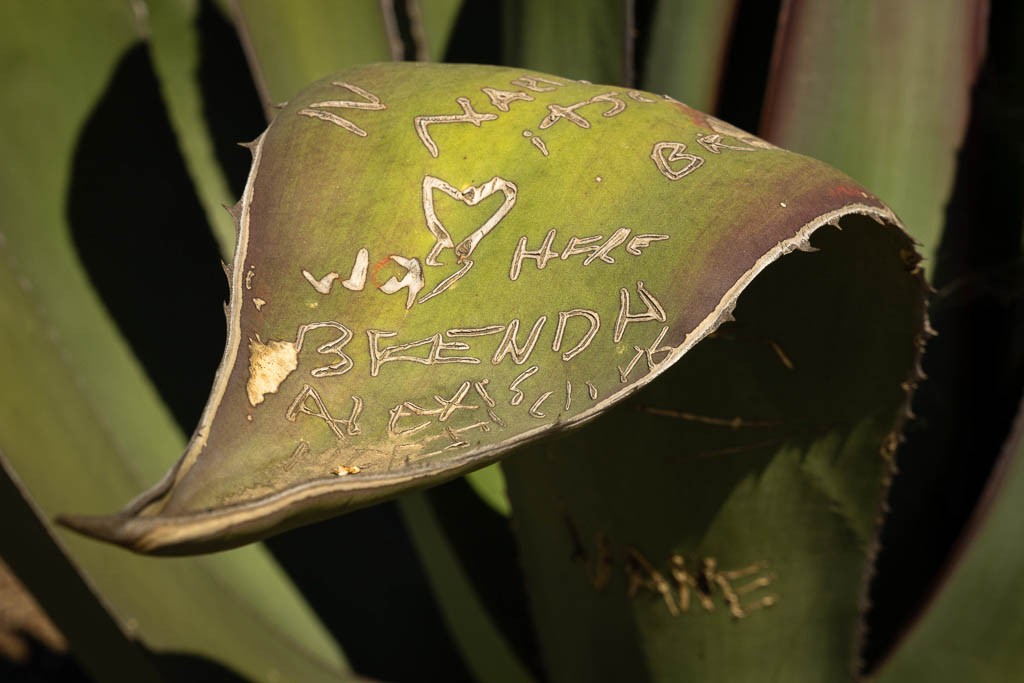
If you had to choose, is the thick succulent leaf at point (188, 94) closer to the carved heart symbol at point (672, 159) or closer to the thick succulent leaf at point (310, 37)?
the thick succulent leaf at point (310, 37)

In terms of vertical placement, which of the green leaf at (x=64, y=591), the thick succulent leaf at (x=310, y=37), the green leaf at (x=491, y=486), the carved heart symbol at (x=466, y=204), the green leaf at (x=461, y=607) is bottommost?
the green leaf at (x=461, y=607)

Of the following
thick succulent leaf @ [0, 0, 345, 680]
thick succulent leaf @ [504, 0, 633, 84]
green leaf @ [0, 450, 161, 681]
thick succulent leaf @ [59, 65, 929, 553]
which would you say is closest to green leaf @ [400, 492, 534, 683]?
thick succulent leaf @ [0, 0, 345, 680]

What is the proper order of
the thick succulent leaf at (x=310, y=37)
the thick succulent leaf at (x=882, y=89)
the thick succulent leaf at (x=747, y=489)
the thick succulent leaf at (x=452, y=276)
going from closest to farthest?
the thick succulent leaf at (x=452, y=276)
the thick succulent leaf at (x=747, y=489)
the thick succulent leaf at (x=882, y=89)
the thick succulent leaf at (x=310, y=37)

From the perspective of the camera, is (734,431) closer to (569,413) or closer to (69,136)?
(569,413)

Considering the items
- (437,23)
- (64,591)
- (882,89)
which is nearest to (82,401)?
(64,591)

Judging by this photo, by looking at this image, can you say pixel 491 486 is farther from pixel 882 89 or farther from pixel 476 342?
pixel 476 342

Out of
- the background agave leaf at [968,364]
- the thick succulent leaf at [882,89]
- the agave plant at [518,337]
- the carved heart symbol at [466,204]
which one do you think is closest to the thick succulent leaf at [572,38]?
the agave plant at [518,337]

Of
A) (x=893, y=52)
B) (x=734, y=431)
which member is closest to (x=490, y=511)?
(x=734, y=431)
